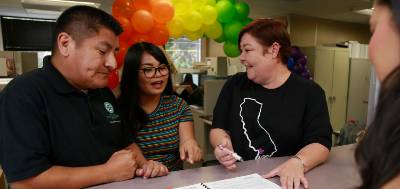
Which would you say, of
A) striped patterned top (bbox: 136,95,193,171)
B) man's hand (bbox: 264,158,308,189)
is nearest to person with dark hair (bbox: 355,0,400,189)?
man's hand (bbox: 264,158,308,189)

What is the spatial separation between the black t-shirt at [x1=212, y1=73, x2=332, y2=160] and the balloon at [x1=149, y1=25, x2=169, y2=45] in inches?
46.8

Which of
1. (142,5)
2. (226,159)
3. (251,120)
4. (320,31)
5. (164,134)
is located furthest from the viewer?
(320,31)

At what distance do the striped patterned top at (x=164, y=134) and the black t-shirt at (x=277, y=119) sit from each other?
0.83 ft

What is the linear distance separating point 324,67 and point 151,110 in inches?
188

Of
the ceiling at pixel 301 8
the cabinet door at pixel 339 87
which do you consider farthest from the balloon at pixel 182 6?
the cabinet door at pixel 339 87

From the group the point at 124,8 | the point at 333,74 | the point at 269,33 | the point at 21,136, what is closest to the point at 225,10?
the point at 124,8

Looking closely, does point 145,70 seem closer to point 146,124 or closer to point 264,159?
point 146,124

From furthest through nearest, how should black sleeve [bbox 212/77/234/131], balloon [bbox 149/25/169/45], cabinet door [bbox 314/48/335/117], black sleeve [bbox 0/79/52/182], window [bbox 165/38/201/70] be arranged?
1. window [bbox 165/38/201/70]
2. cabinet door [bbox 314/48/335/117]
3. balloon [bbox 149/25/169/45]
4. black sleeve [bbox 212/77/234/131]
5. black sleeve [bbox 0/79/52/182]

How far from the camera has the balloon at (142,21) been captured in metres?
2.26

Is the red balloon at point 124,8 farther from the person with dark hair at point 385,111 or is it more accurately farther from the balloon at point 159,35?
the person with dark hair at point 385,111

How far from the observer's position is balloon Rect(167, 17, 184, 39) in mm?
2524

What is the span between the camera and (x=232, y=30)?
8.99ft

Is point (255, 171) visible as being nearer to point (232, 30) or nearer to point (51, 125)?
point (51, 125)

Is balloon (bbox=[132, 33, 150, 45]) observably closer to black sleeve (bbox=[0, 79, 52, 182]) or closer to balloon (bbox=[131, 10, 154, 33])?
balloon (bbox=[131, 10, 154, 33])
